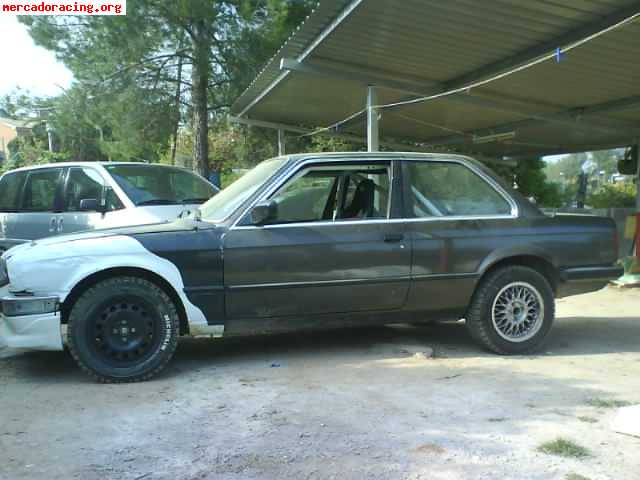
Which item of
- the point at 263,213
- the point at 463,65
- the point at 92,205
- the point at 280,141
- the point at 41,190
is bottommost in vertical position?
the point at 263,213

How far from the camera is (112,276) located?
Result: 14.6ft

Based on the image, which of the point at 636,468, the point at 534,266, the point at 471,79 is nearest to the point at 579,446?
the point at 636,468

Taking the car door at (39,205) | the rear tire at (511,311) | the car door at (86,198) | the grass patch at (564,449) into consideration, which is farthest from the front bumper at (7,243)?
the grass patch at (564,449)

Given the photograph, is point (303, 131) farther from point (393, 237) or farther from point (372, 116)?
point (393, 237)

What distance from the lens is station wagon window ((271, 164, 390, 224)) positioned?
194 inches

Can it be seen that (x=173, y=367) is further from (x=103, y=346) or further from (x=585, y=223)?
(x=585, y=223)

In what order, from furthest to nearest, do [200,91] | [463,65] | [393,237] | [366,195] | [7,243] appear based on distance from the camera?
[200,91]
[463,65]
[7,243]
[366,195]
[393,237]

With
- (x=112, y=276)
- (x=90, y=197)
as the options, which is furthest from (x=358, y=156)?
(x=90, y=197)

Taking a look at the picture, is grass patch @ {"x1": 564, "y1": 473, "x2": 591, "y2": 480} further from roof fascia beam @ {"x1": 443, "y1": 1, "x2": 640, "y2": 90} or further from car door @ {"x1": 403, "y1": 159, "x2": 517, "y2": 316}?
roof fascia beam @ {"x1": 443, "y1": 1, "x2": 640, "y2": 90}

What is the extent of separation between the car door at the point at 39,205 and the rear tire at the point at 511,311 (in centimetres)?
500

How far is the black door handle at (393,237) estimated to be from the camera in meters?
4.89

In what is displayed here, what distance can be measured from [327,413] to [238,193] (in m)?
2.10

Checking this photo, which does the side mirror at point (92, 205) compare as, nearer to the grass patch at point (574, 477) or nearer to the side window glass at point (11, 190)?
the side window glass at point (11, 190)

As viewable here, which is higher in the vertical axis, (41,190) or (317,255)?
(41,190)
